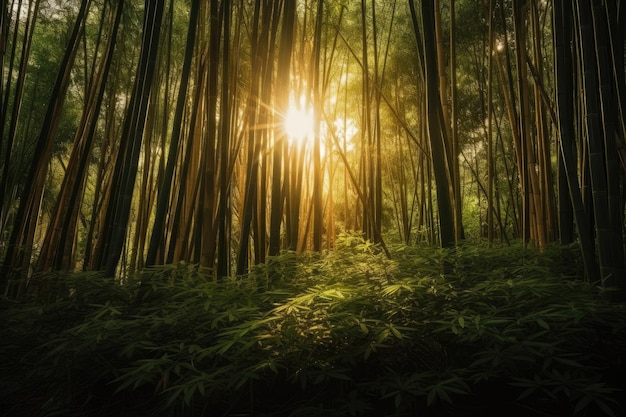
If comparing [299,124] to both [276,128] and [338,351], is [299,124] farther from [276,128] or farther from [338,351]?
[338,351]

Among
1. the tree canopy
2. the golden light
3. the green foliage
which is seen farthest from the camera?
the golden light

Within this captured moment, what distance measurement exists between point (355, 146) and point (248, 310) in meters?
4.94

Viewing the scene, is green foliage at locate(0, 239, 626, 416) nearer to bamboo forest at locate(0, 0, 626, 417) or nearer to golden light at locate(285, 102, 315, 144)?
bamboo forest at locate(0, 0, 626, 417)

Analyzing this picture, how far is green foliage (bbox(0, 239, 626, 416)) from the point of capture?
3.60 ft

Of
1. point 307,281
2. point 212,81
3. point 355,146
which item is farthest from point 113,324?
point 355,146

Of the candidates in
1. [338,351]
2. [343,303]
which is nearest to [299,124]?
[343,303]

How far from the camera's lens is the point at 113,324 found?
1435mm

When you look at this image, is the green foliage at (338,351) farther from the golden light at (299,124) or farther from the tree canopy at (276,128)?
the golden light at (299,124)

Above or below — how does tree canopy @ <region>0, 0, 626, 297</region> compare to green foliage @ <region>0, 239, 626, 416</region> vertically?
above

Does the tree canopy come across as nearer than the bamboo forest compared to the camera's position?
No

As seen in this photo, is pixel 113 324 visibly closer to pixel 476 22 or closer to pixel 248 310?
pixel 248 310

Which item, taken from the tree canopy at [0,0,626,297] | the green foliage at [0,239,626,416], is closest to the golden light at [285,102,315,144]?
the tree canopy at [0,0,626,297]

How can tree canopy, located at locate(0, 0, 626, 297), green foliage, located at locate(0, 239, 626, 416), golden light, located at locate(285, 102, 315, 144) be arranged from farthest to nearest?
golden light, located at locate(285, 102, 315, 144) → tree canopy, located at locate(0, 0, 626, 297) → green foliage, located at locate(0, 239, 626, 416)

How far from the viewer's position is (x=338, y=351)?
4.05 ft
